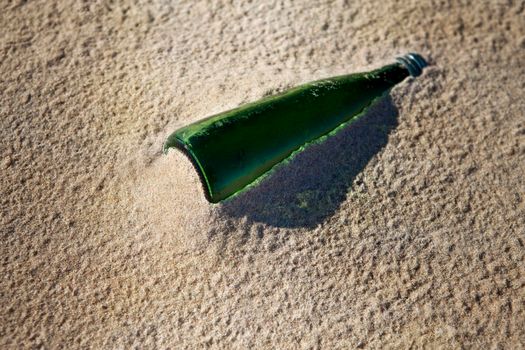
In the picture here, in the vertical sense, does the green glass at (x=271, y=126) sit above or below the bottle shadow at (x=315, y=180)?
above

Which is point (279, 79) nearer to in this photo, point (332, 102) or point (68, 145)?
point (332, 102)

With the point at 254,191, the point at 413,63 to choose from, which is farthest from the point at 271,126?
the point at 413,63

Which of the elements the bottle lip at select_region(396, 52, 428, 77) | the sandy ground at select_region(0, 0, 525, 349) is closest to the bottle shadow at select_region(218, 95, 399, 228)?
the sandy ground at select_region(0, 0, 525, 349)

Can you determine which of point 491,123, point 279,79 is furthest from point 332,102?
point 491,123

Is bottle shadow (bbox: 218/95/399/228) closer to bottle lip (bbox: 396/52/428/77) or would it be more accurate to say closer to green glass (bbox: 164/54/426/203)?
green glass (bbox: 164/54/426/203)

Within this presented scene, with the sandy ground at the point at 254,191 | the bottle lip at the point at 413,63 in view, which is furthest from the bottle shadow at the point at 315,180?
the bottle lip at the point at 413,63

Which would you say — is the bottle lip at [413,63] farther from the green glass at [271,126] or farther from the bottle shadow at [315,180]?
the bottle shadow at [315,180]

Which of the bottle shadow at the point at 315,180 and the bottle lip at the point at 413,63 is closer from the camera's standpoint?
the bottle shadow at the point at 315,180
